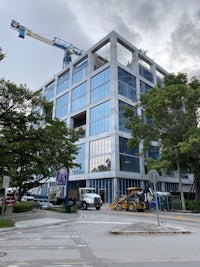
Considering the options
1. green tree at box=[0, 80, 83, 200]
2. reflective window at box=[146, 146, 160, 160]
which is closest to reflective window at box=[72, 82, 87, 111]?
reflective window at box=[146, 146, 160, 160]

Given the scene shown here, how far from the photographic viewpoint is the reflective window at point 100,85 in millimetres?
50175

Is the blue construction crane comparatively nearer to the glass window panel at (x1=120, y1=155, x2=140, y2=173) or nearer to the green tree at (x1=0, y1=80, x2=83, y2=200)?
the glass window panel at (x1=120, y1=155, x2=140, y2=173)

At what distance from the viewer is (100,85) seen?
51844 millimetres

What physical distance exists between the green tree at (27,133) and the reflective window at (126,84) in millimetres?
30146

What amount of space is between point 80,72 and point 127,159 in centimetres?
2468

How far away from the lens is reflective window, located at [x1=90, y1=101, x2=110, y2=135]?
1908 inches

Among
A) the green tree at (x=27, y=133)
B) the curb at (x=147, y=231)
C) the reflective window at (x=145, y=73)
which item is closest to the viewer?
the curb at (x=147, y=231)

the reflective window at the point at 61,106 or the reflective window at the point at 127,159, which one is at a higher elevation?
the reflective window at the point at 61,106

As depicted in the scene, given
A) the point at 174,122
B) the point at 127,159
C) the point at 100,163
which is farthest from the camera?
the point at 100,163

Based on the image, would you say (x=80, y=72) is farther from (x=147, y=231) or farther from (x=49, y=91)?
(x=147, y=231)

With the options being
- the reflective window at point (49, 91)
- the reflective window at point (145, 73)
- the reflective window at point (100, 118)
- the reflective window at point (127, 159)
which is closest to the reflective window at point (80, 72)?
the reflective window at point (100, 118)

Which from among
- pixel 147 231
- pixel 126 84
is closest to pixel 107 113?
pixel 126 84

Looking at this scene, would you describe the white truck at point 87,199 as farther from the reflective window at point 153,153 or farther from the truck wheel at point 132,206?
the reflective window at point 153,153

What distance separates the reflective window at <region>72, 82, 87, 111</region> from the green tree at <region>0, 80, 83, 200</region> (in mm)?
34928
